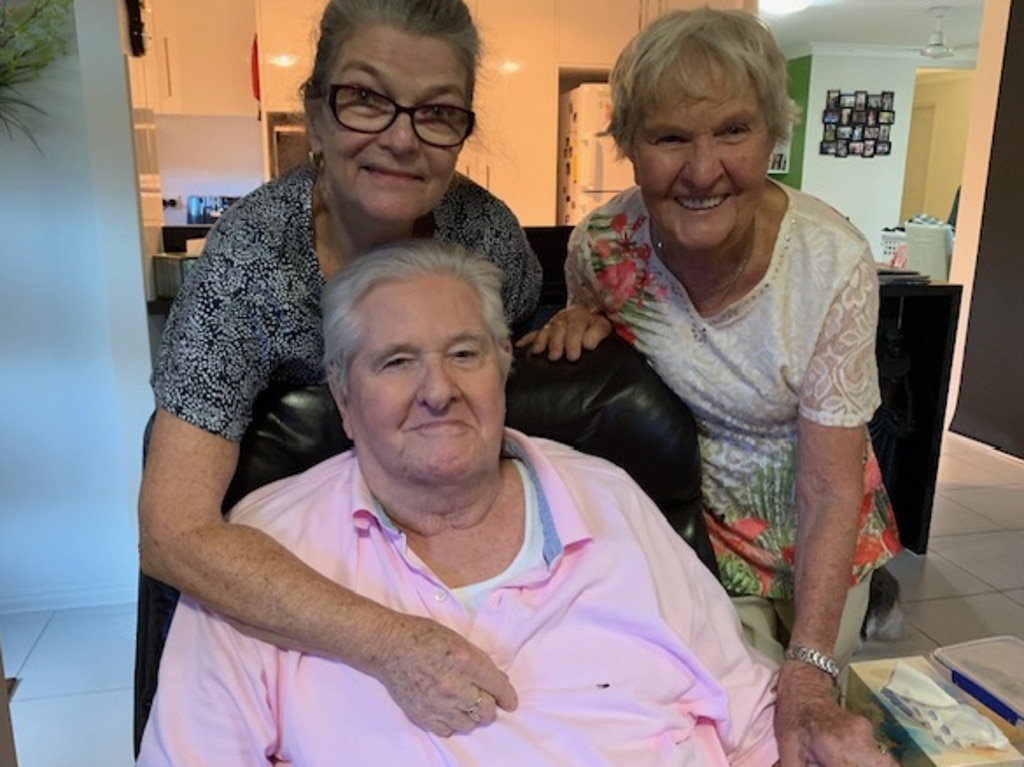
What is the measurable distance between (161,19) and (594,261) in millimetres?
4137

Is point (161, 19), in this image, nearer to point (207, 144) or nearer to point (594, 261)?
point (207, 144)

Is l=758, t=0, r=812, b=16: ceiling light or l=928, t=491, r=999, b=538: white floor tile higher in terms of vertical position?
l=758, t=0, r=812, b=16: ceiling light

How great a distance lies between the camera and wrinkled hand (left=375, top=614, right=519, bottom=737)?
97 cm

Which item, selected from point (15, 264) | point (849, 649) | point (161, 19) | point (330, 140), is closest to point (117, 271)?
point (15, 264)

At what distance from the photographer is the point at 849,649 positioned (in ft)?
4.71

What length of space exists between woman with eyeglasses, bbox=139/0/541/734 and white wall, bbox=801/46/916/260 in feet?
26.2

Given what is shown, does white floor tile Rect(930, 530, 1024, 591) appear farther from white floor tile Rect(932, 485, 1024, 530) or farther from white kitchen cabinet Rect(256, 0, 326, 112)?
white kitchen cabinet Rect(256, 0, 326, 112)

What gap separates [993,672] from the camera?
1.11 metres

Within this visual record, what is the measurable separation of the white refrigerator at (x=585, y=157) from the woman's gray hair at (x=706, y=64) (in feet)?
11.5

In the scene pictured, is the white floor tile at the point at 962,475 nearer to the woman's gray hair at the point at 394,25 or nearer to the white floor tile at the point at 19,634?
the woman's gray hair at the point at 394,25

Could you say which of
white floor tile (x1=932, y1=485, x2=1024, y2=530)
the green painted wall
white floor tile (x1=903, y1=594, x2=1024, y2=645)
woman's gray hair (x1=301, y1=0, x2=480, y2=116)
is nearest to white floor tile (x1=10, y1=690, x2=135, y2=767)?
woman's gray hair (x1=301, y1=0, x2=480, y2=116)

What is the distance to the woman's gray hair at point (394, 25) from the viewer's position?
1.08m

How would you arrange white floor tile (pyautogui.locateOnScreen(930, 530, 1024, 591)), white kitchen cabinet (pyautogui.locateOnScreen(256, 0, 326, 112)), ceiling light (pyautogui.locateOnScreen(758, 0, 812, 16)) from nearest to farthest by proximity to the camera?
white floor tile (pyautogui.locateOnScreen(930, 530, 1024, 591)) → white kitchen cabinet (pyautogui.locateOnScreen(256, 0, 326, 112)) → ceiling light (pyautogui.locateOnScreen(758, 0, 812, 16))

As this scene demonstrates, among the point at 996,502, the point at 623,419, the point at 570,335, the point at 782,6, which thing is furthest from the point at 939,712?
the point at 782,6
